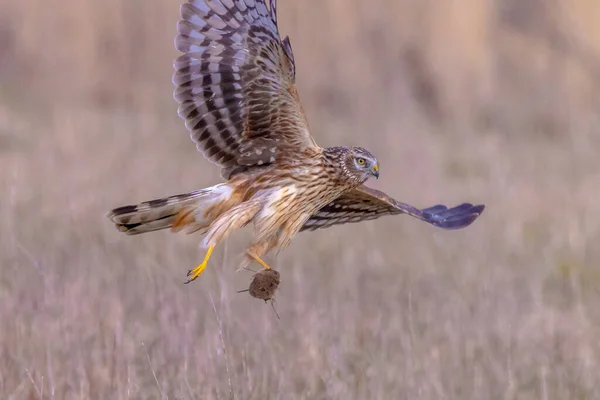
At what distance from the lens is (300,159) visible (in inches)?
192

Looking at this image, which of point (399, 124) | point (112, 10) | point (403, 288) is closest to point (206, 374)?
point (403, 288)

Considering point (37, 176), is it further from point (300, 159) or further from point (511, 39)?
point (511, 39)

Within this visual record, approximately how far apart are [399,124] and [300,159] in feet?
29.5

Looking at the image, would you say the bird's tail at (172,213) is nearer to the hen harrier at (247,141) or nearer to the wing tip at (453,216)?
the hen harrier at (247,141)

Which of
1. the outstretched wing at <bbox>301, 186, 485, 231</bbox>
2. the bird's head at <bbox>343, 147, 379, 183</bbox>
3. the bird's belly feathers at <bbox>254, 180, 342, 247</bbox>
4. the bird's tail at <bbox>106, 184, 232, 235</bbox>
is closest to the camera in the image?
the bird's tail at <bbox>106, 184, 232, 235</bbox>

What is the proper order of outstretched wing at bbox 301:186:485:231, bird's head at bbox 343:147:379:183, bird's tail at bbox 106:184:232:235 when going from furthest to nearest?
outstretched wing at bbox 301:186:485:231 → bird's head at bbox 343:147:379:183 → bird's tail at bbox 106:184:232:235

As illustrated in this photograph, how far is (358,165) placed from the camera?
489cm

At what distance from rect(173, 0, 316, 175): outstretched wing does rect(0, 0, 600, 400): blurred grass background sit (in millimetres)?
714

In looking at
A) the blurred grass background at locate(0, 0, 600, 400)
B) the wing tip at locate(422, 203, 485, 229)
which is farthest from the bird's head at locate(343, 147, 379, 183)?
the blurred grass background at locate(0, 0, 600, 400)

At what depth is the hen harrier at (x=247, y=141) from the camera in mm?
4594

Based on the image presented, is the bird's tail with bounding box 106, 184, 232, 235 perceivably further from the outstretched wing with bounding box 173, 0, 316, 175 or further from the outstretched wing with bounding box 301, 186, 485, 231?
the outstretched wing with bounding box 301, 186, 485, 231

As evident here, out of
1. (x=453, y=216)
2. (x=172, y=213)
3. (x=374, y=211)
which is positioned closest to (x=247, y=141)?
(x=172, y=213)

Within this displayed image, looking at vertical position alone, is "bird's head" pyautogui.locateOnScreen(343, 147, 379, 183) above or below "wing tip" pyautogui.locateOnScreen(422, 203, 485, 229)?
above

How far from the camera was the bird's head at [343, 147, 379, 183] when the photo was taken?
4.88 meters
